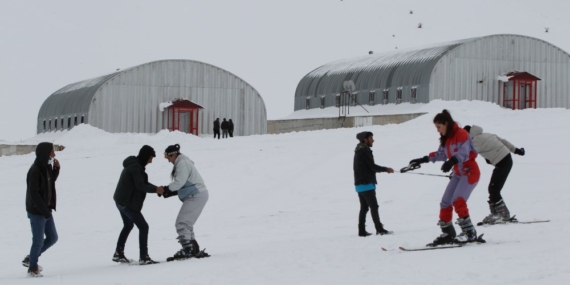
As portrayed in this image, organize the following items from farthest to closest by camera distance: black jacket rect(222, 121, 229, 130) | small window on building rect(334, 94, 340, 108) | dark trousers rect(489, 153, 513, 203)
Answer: small window on building rect(334, 94, 340, 108) → black jacket rect(222, 121, 229, 130) → dark trousers rect(489, 153, 513, 203)

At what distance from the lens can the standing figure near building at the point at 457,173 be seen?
A: 1084 cm

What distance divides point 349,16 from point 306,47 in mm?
7668

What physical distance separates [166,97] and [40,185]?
3100cm

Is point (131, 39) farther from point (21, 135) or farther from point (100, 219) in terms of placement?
point (100, 219)

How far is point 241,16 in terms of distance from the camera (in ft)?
273

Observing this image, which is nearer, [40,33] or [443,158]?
[443,158]

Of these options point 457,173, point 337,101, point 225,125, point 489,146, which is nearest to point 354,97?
point 337,101

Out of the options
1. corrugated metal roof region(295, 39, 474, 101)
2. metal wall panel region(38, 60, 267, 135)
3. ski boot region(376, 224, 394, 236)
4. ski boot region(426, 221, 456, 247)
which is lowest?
ski boot region(376, 224, 394, 236)

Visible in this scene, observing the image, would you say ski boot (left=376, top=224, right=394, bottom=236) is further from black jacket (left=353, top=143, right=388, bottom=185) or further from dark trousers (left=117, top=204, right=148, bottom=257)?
dark trousers (left=117, top=204, right=148, bottom=257)

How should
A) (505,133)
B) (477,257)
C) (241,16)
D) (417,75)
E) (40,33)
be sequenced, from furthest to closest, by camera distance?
(241,16), (40,33), (417,75), (505,133), (477,257)

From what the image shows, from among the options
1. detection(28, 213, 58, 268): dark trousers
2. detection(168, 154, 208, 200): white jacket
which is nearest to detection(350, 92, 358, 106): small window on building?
detection(168, 154, 208, 200): white jacket

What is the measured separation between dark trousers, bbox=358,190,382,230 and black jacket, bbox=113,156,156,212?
3.19 m

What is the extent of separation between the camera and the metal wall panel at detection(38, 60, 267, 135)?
134ft

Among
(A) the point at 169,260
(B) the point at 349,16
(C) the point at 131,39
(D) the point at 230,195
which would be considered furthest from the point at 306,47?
(A) the point at 169,260
